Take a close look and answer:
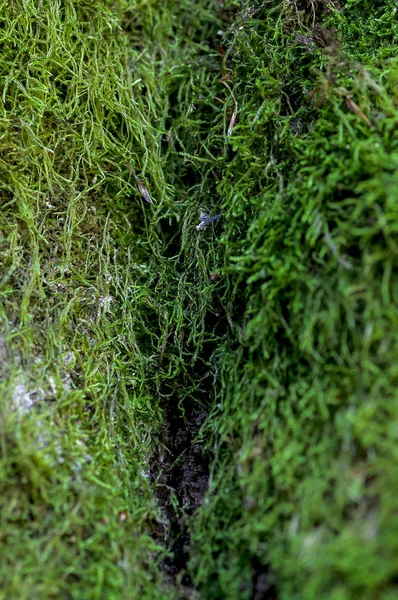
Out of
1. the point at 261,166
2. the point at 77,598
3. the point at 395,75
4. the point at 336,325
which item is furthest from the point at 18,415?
the point at 395,75

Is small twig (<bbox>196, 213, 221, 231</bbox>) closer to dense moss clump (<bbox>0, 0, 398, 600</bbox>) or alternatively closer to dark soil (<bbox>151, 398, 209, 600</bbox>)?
dense moss clump (<bbox>0, 0, 398, 600</bbox>)

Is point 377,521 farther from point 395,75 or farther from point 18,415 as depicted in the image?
point 395,75

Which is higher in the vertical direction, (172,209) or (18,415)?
(172,209)

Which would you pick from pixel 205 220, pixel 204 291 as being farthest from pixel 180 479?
pixel 205 220

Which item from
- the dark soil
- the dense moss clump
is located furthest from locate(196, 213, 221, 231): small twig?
the dark soil

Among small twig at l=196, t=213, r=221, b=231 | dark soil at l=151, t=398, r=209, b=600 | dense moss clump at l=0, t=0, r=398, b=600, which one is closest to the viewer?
dense moss clump at l=0, t=0, r=398, b=600

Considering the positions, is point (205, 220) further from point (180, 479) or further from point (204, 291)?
point (180, 479)

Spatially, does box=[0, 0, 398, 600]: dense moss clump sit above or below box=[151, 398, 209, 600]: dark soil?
above

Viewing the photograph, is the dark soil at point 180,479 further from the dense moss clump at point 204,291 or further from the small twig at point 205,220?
the small twig at point 205,220
